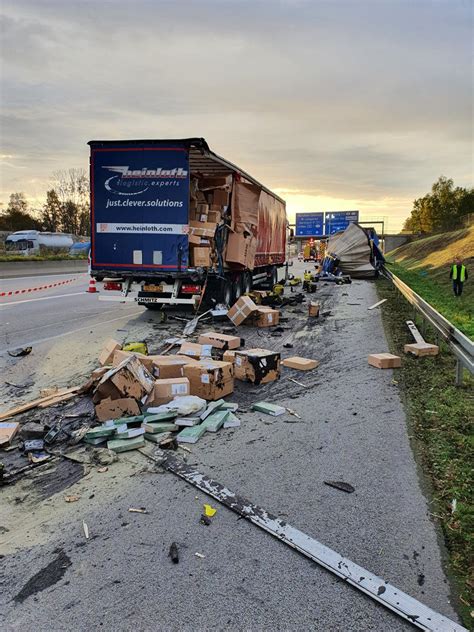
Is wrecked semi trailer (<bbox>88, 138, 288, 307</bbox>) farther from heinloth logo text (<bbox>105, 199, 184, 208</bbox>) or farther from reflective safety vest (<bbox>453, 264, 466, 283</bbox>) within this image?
reflective safety vest (<bbox>453, 264, 466, 283</bbox>)

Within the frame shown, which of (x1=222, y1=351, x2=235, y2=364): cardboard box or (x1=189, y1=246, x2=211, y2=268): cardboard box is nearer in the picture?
(x1=222, y1=351, x2=235, y2=364): cardboard box

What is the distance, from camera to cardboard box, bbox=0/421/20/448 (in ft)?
14.0

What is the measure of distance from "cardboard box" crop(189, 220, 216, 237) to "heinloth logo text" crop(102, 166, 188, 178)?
1.11m

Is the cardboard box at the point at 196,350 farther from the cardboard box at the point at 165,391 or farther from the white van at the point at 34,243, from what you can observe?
the white van at the point at 34,243

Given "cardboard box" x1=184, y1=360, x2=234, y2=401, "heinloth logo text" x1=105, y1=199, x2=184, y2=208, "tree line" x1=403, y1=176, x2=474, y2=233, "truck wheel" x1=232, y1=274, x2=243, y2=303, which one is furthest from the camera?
"tree line" x1=403, y1=176, x2=474, y2=233

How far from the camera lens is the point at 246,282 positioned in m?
14.4

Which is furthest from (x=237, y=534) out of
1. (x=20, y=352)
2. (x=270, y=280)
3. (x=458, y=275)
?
(x=458, y=275)

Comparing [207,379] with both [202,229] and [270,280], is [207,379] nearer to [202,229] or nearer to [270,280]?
[202,229]

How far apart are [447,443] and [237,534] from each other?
228 cm

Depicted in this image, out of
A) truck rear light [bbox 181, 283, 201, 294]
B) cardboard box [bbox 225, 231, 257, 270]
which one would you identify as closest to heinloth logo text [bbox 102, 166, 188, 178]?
truck rear light [bbox 181, 283, 201, 294]

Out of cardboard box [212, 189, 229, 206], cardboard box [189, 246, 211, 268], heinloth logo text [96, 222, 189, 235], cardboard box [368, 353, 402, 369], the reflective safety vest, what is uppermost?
cardboard box [212, 189, 229, 206]

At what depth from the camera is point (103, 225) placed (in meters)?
10.8

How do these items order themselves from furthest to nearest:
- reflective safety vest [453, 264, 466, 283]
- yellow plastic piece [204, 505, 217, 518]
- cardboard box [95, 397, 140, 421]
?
reflective safety vest [453, 264, 466, 283] → cardboard box [95, 397, 140, 421] → yellow plastic piece [204, 505, 217, 518]

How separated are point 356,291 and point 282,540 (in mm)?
17133
